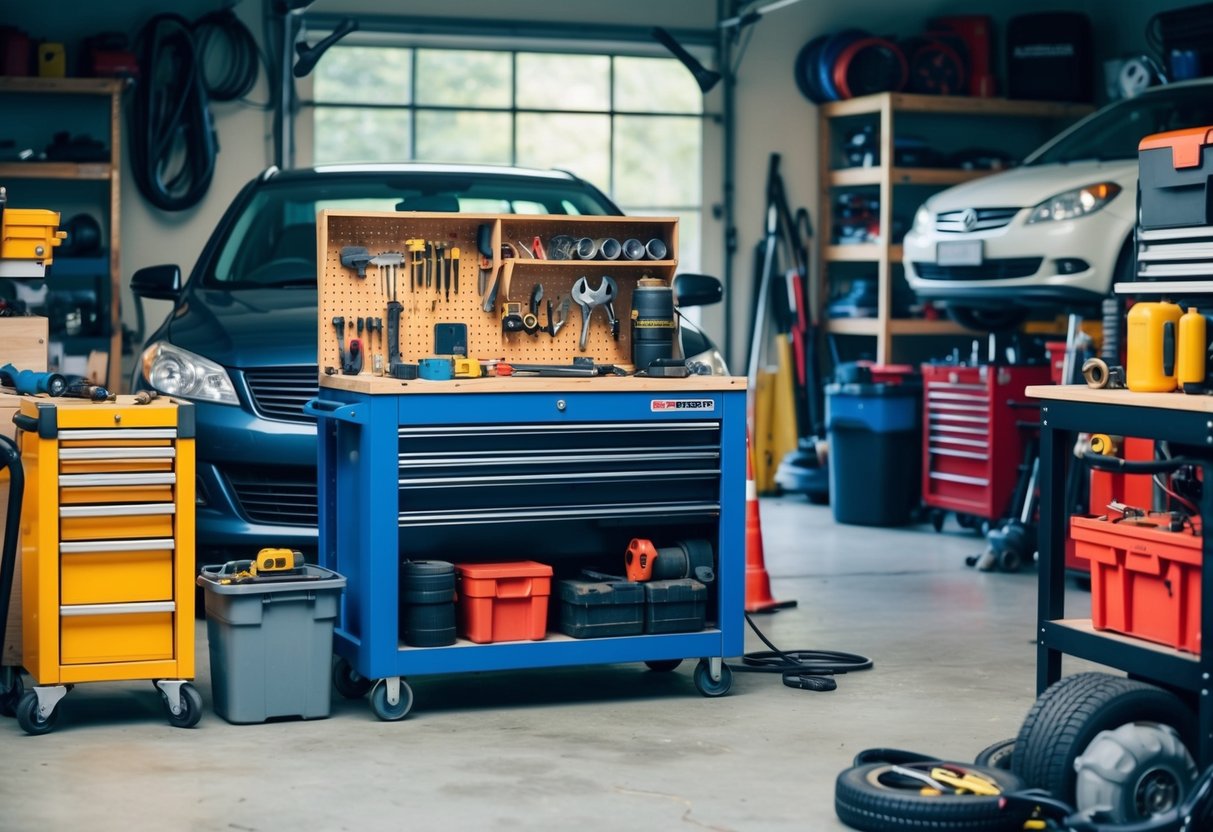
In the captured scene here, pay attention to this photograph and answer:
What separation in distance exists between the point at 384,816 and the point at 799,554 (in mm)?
4335

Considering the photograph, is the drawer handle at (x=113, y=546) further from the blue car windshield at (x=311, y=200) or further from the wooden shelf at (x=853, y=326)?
the wooden shelf at (x=853, y=326)

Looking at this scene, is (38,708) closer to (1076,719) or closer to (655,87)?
(1076,719)

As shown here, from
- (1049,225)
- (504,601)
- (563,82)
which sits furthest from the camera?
(563,82)

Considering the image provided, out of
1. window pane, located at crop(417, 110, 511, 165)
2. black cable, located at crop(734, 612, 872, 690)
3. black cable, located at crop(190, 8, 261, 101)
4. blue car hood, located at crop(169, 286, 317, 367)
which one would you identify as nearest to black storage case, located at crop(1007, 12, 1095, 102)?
window pane, located at crop(417, 110, 511, 165)

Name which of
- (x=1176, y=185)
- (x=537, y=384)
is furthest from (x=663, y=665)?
(x=1176, y=185)

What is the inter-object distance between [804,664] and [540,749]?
1242 millimetres

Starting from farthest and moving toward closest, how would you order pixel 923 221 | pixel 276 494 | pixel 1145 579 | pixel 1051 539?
pixel 923 221, pixel 276 494, pixel 1051 539, pixel 1145 579

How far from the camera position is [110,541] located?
424 cm

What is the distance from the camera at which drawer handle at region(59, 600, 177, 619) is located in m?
4.20

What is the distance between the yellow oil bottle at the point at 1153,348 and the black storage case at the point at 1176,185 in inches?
10.1

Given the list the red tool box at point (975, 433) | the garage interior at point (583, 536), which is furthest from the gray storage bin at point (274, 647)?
the red tool box at point (975, 433)

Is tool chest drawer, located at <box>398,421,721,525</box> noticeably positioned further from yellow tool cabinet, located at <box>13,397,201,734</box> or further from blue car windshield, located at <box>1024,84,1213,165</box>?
blue car windshield, located at <box>1024,84,1213,165</box>

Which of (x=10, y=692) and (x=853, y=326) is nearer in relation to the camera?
(x=10, y=692)

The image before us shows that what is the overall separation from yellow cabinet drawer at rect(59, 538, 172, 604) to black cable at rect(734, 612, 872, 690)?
5.54 ft
